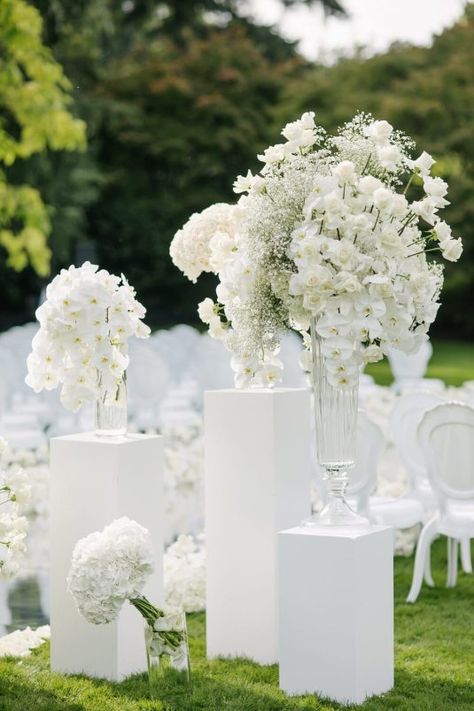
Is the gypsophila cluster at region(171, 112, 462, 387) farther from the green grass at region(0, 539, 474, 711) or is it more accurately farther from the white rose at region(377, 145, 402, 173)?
the green grass at region(0, 539, 474, 711)

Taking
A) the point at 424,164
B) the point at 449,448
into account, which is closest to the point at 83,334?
the point at 424,164

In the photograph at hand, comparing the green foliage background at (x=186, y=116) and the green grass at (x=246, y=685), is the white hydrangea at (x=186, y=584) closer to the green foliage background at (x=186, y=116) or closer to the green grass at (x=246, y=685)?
the green grass at (x=246, y=685)

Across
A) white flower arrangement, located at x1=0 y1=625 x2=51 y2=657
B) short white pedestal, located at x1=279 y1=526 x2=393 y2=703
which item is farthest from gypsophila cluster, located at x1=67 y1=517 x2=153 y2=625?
white flower arrangement, located at x1=0 y1=625 x2=51 y2=657

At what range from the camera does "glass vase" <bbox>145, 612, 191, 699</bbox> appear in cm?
497

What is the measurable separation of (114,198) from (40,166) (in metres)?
5.35

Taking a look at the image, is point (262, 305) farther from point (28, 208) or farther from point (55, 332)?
point (28, 208)

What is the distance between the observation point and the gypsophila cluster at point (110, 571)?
15.8 feet

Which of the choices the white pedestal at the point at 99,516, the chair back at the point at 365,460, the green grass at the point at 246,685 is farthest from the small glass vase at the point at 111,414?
the chair back at the point at 365,460

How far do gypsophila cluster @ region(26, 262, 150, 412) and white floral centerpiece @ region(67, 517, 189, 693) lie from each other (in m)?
0.64

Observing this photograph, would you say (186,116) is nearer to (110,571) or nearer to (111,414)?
(111,414)

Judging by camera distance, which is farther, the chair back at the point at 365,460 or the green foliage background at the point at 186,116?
the green foliage background at the point at 186,116

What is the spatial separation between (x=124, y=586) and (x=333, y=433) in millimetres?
1034

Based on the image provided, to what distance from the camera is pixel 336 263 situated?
4.73 meters

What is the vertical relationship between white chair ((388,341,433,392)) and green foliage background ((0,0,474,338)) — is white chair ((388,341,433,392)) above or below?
below
